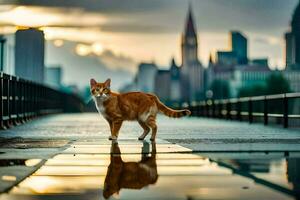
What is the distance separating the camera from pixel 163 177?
6.79m

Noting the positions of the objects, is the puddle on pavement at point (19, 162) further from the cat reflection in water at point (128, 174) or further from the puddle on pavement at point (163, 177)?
the cat reflection in water at point (128, 174)

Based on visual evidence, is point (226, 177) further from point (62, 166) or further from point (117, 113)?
point (117, 113)

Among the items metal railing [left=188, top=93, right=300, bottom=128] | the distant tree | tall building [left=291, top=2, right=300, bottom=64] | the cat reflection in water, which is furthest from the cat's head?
the distant tree

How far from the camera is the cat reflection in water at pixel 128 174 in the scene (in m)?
6.09

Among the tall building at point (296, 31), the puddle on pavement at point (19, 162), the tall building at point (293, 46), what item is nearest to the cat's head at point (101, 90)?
the puddle on pavement at point (19, 162)

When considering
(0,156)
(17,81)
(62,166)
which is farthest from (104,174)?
(17,81)

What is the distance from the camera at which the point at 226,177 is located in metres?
6.75

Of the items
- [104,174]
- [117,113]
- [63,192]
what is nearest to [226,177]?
[104,174]

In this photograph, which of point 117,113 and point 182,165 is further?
point 117,113

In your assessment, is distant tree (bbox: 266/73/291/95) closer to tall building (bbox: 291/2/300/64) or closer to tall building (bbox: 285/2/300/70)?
tall building (bbox: 285/2/300/70)

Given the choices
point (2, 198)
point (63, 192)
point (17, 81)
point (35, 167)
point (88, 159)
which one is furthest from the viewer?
point (17, 81)

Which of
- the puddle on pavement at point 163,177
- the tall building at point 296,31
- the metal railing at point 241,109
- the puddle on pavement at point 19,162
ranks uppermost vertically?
the tall building at point 296,31

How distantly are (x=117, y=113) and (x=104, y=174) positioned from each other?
651cm

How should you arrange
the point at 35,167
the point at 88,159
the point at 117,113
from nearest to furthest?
the point at 35,167
the point at 88,159
the point at 117,113
